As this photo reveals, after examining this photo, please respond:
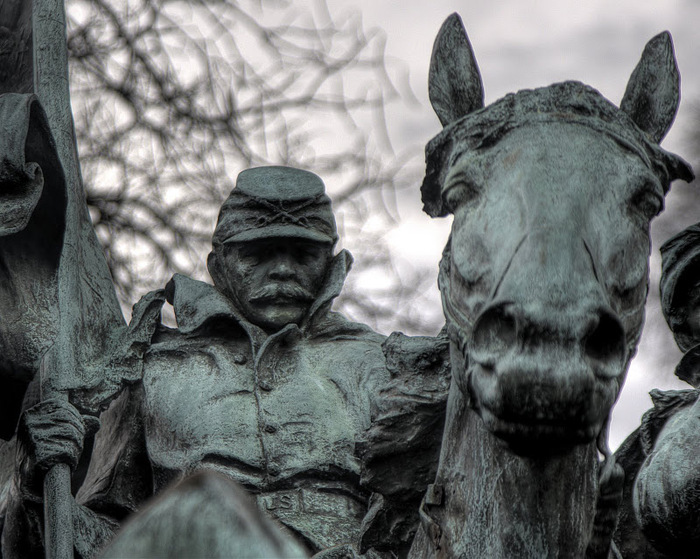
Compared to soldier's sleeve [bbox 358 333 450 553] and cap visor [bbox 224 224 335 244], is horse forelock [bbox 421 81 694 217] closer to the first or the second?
soldier's sleeve [bbox 358 333 450 553]

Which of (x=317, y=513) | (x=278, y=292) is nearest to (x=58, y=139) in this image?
(x=278, y=292)

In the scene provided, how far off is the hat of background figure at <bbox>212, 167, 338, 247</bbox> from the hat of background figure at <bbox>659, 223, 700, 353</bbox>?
4.26ft

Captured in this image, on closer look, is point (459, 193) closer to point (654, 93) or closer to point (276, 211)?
point (654, 93)

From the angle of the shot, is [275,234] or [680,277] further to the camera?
[275,234]

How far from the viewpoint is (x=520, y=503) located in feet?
10.9

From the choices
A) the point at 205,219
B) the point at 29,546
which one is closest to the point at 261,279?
the point at 29,546

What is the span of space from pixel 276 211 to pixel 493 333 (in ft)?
7.94

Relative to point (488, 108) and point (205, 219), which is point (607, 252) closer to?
point (488, 108)

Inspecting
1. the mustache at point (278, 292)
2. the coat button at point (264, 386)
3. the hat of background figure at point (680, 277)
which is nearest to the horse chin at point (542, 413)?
the hat of background figure at point (680, 277)

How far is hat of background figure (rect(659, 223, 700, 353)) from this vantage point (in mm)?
4391

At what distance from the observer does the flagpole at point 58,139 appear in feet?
15.6

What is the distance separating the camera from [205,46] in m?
10.5

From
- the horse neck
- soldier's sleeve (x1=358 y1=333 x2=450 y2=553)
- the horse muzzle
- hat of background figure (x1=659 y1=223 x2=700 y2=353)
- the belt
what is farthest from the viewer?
the belt


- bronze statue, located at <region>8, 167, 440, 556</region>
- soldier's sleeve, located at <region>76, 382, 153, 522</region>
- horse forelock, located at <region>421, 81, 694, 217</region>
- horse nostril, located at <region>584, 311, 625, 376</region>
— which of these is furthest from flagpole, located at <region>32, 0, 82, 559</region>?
horse nostril, located at <region>584, 311, 625, 376</region>
